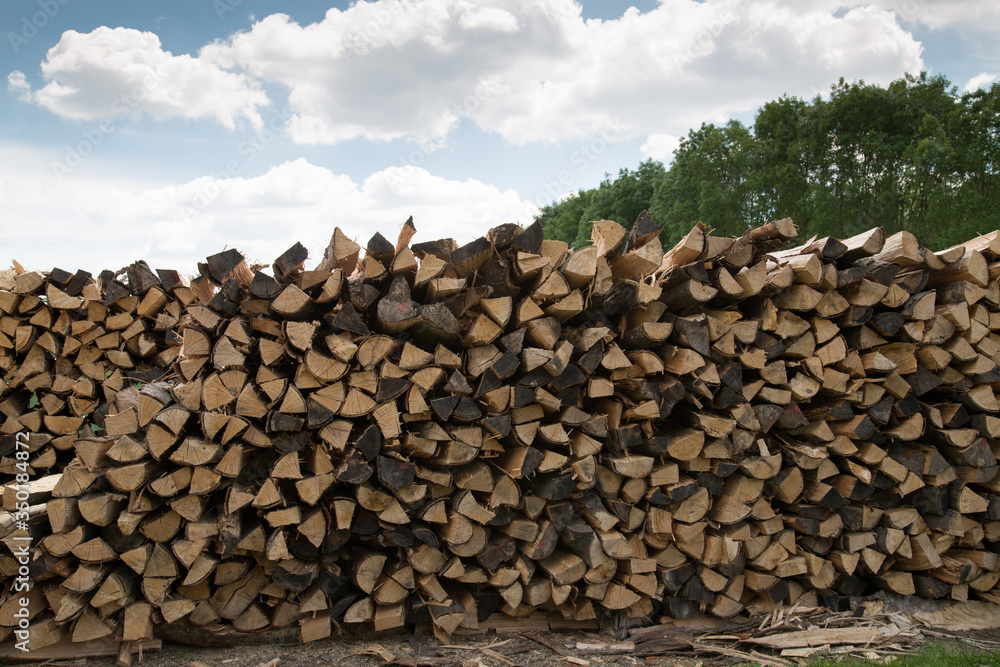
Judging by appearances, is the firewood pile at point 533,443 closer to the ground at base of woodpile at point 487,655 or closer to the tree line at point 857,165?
the ground at base of woodpile at point 487,655

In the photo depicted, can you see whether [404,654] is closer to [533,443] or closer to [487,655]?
[487,655]

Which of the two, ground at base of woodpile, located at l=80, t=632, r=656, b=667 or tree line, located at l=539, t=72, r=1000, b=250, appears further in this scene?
tree line, located at l=539, t=72, r=1000, b=250

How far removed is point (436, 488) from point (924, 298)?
2.86 metres

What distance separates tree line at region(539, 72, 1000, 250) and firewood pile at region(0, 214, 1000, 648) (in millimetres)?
12922

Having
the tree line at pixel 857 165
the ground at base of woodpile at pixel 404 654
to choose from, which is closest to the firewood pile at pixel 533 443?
the ground at base of woodpile at pixel 404 654

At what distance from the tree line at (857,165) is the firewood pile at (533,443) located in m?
12.9

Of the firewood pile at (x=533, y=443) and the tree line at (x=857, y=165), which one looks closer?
the firewood pile at (x=533, y=443)

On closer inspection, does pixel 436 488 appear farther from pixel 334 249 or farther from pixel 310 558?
pixel 334 249

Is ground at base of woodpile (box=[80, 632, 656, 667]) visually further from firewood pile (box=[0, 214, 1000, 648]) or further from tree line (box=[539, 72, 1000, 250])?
tree line (box=[539, 72, 1000, 250])

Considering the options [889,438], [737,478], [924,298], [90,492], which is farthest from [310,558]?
[924,298]

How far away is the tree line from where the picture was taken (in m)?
14.0

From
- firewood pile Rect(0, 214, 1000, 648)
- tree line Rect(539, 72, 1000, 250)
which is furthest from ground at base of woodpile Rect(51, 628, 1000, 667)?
tree line Rect(539, 72, 1000, 250)

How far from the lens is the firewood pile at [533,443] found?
282 centimetres

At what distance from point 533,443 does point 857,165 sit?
1633 centimetres
